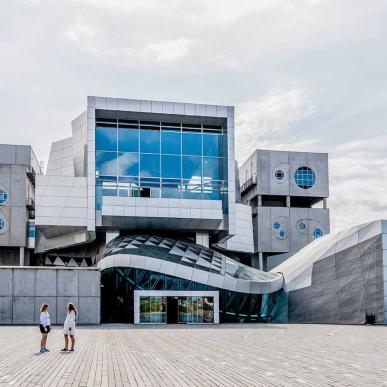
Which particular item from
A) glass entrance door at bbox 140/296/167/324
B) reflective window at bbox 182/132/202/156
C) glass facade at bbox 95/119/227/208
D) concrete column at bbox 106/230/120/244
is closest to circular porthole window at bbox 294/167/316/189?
glass facade at bbox 95/119/227/208

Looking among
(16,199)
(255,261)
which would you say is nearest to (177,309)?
(16,199)

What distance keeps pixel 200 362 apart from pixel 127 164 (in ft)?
116

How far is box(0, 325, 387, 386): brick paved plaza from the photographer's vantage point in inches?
527

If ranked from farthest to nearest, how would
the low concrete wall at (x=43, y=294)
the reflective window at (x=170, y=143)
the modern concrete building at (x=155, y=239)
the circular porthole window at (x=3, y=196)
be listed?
the circular porthole window at (x=3, y=196)
the reflective window at (x=170, y=143)
the modern concrete building at (x=155, y=239)
the low concrete wall at (x=43, y=294)

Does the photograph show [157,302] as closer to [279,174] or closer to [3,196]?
[3,196]

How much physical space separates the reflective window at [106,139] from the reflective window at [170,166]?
3934 millimetres

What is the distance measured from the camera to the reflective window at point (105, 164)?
5053 centimetres

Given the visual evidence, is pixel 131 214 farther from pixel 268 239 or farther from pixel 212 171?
pixel 268 239

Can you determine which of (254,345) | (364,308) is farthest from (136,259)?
(254,345)

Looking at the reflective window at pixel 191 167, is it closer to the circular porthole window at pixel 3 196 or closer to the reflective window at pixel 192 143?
the reflective window at pixel 192 143

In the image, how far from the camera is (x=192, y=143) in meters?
52.8

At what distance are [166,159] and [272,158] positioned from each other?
2293 cm

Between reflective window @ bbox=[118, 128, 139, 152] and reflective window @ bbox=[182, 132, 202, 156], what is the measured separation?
385 cm

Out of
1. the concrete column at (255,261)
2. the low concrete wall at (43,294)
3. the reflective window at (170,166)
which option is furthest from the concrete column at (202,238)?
the concrete column at (255,261)
